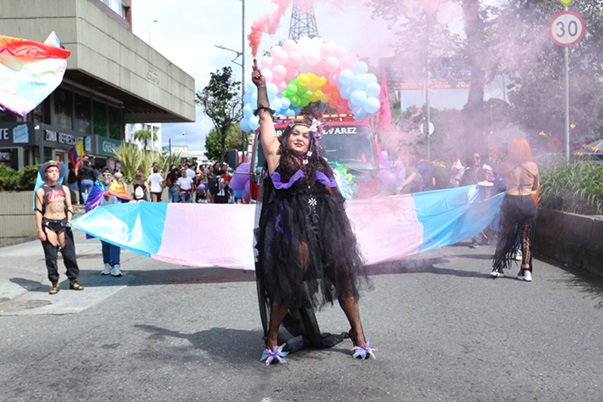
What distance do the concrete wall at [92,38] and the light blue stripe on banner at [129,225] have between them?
16529 millimetres

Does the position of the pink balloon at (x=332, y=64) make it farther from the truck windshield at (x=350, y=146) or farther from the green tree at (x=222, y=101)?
the green tree at (x=222, y=101)

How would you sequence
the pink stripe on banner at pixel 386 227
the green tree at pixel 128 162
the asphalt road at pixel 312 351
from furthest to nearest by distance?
the green tree at pixel 128 162, the pink stripe on banner at pixel 386 227, the asphalt road at pixel 312 351

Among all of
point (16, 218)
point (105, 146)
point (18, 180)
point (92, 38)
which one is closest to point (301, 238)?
point (16, 218)

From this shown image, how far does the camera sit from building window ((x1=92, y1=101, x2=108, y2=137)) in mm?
30609

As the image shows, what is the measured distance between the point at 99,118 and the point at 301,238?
95.3 feet

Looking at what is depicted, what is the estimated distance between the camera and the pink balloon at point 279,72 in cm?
1166

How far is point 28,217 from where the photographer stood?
1680 centimetres

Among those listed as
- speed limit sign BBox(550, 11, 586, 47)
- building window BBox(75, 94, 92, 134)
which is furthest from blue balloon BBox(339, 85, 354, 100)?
building window BBox(75, 94, 92, 134)

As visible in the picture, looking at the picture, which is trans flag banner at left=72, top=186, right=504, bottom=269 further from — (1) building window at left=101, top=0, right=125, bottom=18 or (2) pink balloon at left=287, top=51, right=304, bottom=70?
(1) building window at left=101, top=0, right=125, bottom=18

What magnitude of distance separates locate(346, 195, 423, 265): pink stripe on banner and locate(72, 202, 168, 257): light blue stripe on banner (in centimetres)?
268

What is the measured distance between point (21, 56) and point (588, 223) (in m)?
8.69

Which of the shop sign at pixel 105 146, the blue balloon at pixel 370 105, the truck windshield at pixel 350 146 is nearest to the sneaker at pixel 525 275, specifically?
the truck windshield at pixel 350 146

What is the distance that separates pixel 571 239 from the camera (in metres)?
9.73

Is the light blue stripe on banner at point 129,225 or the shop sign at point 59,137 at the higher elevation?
the shop sign at point 59,137
